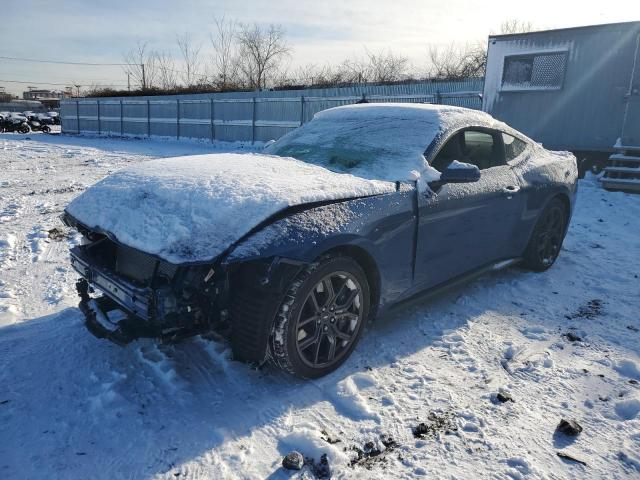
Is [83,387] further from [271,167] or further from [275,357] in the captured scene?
[271,167]

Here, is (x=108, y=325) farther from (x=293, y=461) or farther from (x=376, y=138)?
(x=376, y=138)

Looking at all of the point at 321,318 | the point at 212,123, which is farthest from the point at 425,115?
the point at 212,123

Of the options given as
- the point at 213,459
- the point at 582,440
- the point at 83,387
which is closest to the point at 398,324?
the point at 582,440

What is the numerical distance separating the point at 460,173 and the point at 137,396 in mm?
2384

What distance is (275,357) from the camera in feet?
8.23

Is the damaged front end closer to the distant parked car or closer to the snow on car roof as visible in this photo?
the snow on car roof

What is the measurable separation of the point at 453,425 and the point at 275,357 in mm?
978

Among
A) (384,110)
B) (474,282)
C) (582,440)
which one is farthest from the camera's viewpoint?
(474,282)

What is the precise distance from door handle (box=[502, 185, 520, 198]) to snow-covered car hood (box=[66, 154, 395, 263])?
1.40 meters

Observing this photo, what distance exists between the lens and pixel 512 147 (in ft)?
13.8

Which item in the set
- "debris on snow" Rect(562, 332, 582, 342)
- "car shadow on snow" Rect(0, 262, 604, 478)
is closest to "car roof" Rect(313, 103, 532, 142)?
"car shadow on snow" Rect(0, 262, 604, 478)

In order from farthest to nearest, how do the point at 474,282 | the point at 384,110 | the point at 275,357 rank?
1. the point at 474,282
2. the point at 384,110
3. the point at 275,357

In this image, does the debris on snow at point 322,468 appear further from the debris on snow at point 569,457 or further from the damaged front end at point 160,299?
the debris on snow at point 569,457

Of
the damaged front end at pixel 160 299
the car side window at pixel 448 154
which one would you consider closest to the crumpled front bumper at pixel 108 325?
the damaged front end at pixel 160 299
